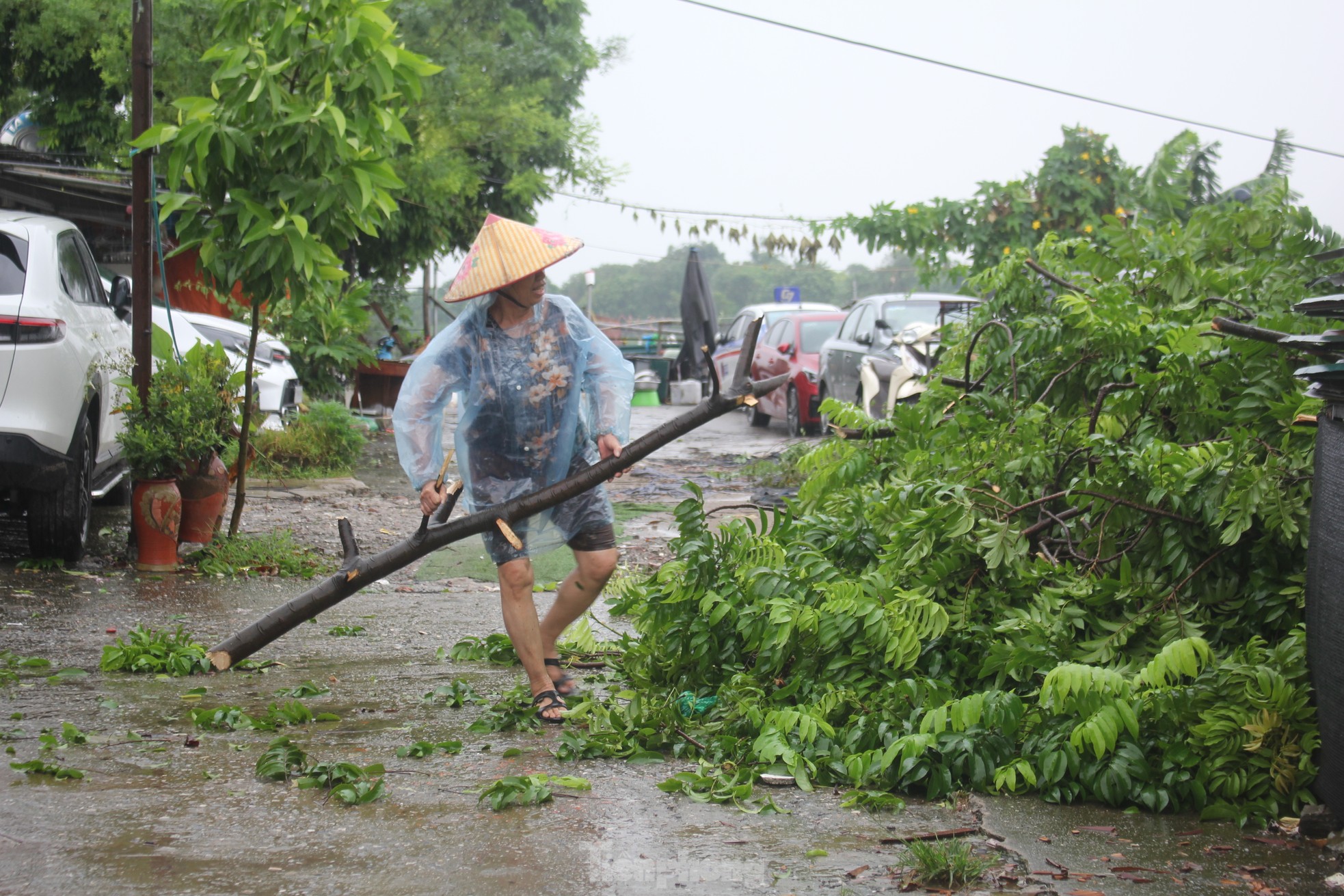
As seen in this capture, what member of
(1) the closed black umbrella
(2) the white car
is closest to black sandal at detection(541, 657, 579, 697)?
(1) the closed black umbrella

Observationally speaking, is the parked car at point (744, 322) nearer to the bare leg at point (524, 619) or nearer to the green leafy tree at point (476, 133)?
the green leafy tree at point (476, 133)

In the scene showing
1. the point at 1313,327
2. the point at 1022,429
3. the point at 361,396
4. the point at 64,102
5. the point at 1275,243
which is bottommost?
the point at 361,396

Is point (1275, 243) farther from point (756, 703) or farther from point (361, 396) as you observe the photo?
point (361, 396)

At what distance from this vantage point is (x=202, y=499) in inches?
279

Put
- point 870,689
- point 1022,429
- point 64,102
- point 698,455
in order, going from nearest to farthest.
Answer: point 870,689, point 1022,429, point 698,455, point 64,102

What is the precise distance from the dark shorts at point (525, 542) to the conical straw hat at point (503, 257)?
890mm

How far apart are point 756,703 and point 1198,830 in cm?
140

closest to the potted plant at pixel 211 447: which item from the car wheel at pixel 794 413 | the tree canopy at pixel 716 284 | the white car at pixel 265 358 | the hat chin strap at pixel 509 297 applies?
the hat chin strap at pixel 509 297

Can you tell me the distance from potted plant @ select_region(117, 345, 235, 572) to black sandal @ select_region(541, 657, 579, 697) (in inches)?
126

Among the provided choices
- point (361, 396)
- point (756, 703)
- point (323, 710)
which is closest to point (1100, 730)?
point (756, 703)

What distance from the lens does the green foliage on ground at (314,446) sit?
1170cm

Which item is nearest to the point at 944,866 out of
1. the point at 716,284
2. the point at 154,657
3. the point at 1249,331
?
the point at 1249,331

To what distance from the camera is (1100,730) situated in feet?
10.7

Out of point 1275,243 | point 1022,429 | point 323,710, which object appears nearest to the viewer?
point 323,710
